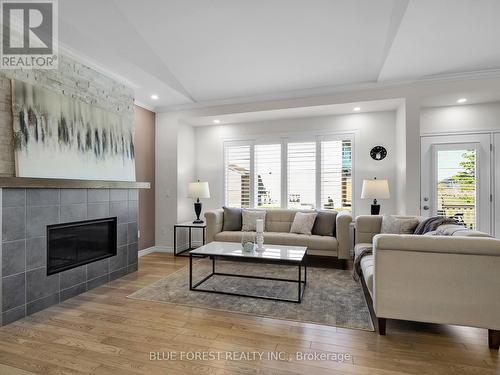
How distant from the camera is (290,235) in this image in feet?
13.8

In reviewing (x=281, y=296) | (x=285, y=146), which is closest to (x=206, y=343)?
(x=281, y=296)

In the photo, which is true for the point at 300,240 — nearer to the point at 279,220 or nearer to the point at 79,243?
the point at 279,220

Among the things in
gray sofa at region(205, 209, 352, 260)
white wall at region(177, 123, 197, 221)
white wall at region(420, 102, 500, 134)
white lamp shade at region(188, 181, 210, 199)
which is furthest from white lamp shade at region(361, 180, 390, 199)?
white wall at region(177, 123, 197, 221)

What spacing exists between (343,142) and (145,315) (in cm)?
409

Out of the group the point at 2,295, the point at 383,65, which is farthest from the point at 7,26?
the point at 383,65

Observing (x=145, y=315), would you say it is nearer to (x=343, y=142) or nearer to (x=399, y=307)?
(x=399, y=307)

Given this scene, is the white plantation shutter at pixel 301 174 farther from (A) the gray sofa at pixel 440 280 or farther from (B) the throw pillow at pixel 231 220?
(A) the gray sofa at pixel 440 280

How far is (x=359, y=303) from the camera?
2.76m

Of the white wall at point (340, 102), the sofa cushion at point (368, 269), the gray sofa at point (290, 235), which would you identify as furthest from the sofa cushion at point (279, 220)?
the sofa cushion at point (368, 269)

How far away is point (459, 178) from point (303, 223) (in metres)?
2.50

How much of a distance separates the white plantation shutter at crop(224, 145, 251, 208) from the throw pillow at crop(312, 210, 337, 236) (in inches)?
59.3

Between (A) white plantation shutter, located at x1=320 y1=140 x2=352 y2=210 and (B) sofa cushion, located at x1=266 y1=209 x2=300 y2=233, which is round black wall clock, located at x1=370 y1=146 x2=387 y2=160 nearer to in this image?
(A) white plantation shutter, located at x1=320 y1=140 x2=352 y2=210

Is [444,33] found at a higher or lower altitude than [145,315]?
higher

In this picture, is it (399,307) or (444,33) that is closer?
(399,307)
